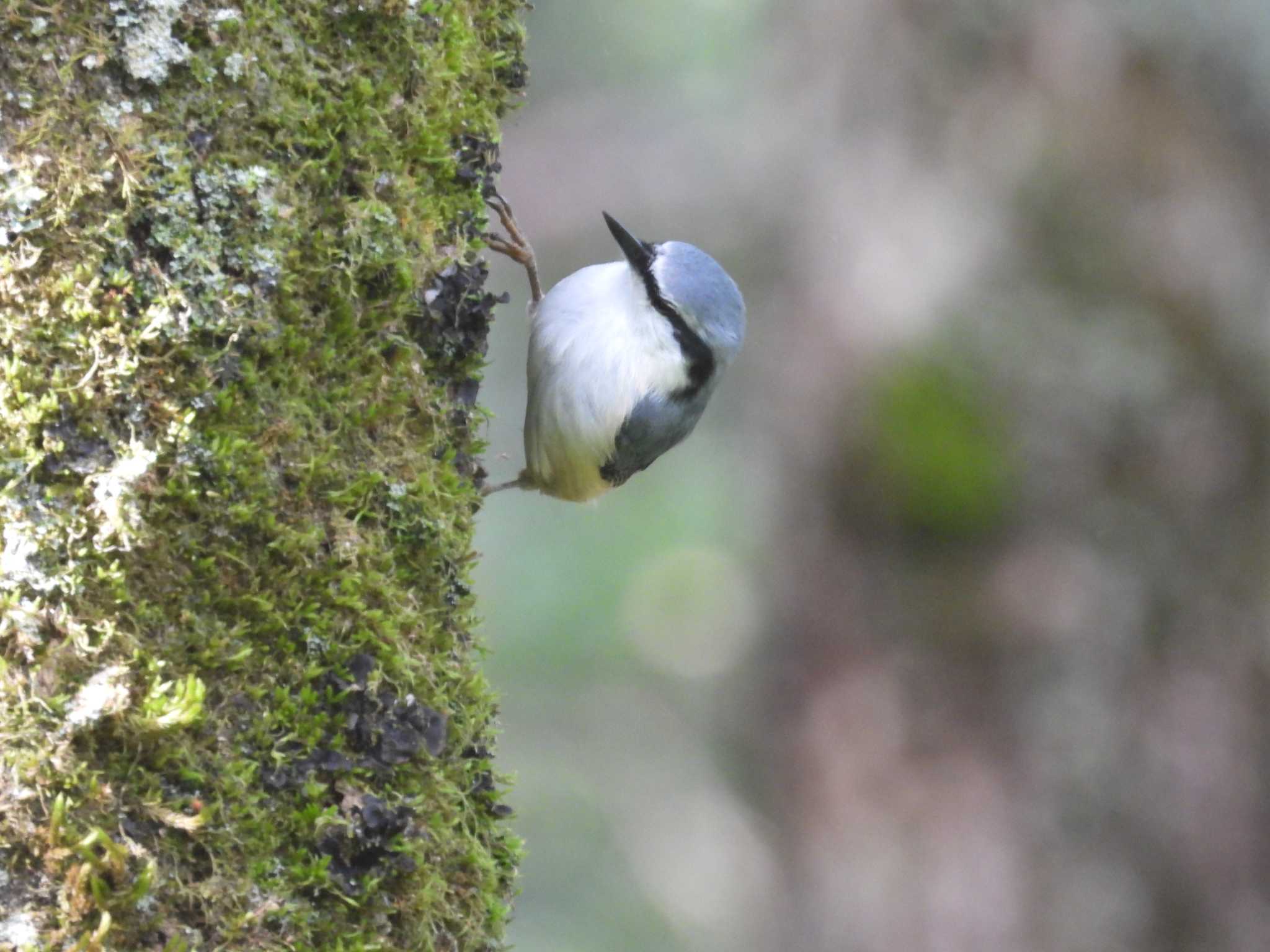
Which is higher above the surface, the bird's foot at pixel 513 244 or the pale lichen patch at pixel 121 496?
the bird's foot at pixel 513 244

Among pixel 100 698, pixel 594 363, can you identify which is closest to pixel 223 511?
pixel 100 698

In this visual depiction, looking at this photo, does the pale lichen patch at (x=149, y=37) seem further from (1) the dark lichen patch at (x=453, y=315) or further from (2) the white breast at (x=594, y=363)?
(2) the white breast at (x=594, y=363)

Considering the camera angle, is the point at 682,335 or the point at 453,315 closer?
the point at 453,315

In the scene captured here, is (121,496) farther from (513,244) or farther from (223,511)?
(513,244)

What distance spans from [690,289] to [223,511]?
187 centimetres

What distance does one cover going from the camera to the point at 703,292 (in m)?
3.21

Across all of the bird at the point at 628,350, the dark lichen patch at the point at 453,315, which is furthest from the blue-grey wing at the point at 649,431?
the dark lichen patch at the point at 453,315

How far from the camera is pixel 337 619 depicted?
5.37 ft

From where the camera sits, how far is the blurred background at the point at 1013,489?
4.21 meters

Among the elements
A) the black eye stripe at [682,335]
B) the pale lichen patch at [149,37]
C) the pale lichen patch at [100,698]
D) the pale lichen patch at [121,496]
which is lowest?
the pale lichen patch at [100,698]

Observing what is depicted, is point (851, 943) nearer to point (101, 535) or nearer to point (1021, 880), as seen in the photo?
point (1021, 880)

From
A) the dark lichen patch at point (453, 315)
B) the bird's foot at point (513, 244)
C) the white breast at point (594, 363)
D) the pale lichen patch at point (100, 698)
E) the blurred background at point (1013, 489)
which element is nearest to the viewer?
the pale lichen patch at point (100, 698)

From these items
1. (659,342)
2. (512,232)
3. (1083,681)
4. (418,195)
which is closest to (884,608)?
(1083,681)

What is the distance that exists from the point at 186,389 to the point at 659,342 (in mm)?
1843
